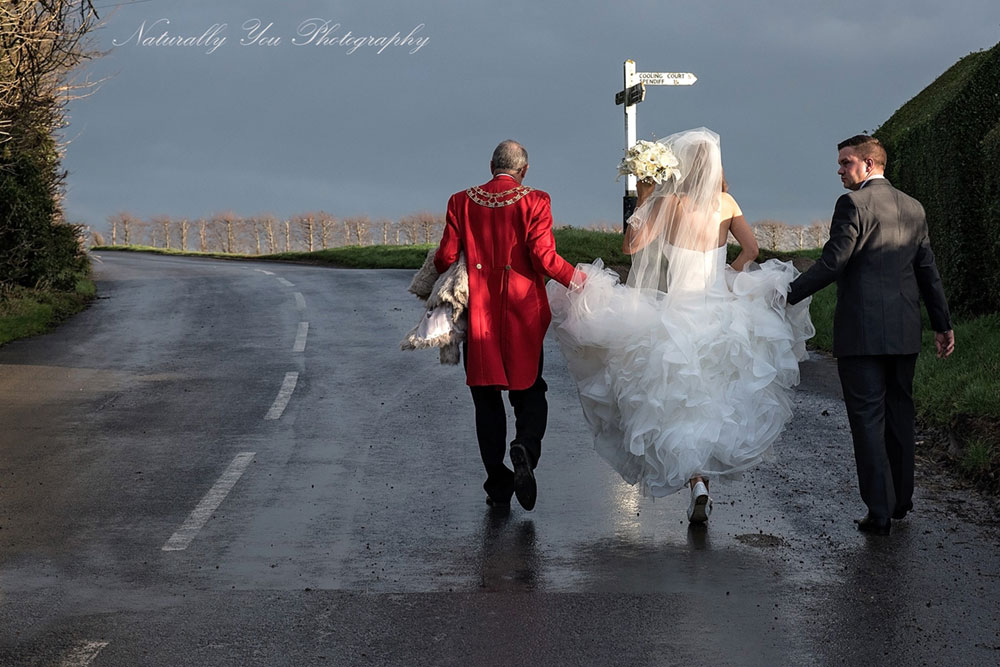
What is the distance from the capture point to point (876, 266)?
7156 mm

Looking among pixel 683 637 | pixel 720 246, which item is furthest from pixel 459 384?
pixel 683 637

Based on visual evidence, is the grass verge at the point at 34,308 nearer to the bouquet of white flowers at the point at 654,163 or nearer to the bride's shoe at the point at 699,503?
the bouquet of white flowers at the point at 654,163

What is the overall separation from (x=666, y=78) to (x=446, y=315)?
57.0 ft

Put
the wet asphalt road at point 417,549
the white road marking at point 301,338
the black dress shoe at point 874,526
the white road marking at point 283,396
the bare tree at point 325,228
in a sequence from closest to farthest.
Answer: the wet asphalt road at point 417,549 → the black dress shoe at point 874,526 → the white road marking at point 283,396 → the white road marking at point 301,338 → the bare tree at point 325,228

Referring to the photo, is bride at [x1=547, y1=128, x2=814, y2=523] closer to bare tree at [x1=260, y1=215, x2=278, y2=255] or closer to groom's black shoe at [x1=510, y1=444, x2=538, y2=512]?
groom's black shoe at [x1=510, y1=444, x2=538, y2=512]

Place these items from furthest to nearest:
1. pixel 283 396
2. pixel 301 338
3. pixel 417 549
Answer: pixel 301 338 < pixel 283 396 < pixel 417 549

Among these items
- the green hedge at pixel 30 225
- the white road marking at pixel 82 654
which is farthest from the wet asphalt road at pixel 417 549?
the green hedge at pixel 30 225

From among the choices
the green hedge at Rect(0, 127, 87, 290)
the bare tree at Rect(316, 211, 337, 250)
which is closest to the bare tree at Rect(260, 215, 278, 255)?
the bare tree at Rect(316, 211, 337, 250)

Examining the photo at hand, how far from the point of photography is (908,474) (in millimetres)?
7301

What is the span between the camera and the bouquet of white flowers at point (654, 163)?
7.43m

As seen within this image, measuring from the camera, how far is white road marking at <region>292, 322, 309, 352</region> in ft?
51.2

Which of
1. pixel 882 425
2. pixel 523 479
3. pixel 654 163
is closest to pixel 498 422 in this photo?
pixel 523 479

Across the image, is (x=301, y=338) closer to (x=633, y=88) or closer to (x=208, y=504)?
(x=208, y=504)

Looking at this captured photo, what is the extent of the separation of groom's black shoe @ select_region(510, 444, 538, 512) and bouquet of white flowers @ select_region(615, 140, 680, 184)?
6.11ft
